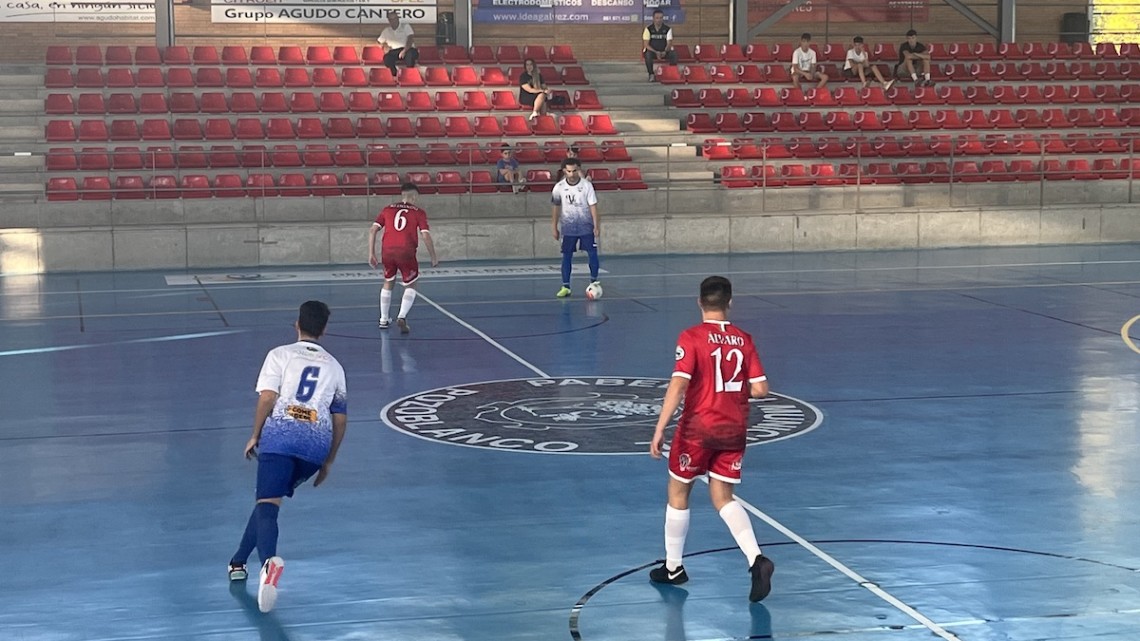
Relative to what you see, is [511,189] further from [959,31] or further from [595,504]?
[595,504]

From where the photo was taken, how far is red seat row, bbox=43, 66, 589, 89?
31078mm

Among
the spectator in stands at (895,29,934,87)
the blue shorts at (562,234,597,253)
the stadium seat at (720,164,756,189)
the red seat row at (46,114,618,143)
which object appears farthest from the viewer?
the spectator in stands at (895,29,934,87)

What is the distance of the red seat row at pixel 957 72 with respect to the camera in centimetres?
3434

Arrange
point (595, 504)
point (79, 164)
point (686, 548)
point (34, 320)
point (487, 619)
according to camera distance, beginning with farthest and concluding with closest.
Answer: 1. point (79, 164)
2. point (34, 320)
3. point (595, 504)
4. point (686, 548)
5. point (487, 619)

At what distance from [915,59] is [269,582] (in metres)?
30.2

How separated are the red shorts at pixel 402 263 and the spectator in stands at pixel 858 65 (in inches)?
761

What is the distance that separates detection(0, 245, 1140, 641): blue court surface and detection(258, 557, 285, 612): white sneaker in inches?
5.2

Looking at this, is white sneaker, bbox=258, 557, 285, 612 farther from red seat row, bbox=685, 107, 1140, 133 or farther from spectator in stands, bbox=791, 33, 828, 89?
spectator in stands, bbox=791, 33, 828, 89

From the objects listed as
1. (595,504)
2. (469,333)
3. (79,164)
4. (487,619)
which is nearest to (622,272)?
(469,333)

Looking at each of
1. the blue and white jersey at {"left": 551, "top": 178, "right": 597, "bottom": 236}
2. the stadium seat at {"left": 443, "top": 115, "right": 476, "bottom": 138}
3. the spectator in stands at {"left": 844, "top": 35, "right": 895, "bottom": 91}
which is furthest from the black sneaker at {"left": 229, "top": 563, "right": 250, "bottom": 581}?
the spectator in stands at {"left": 844, "top": 35, "right": 895, "bottom": 91}

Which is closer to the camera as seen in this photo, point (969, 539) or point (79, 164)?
point (969, 539)

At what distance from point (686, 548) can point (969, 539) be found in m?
1.76

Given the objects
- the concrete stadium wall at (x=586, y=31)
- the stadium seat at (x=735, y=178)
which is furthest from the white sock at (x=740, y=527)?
the concrete stadium wall at (x=586, y=31)

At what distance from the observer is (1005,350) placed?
1633 centimetres
